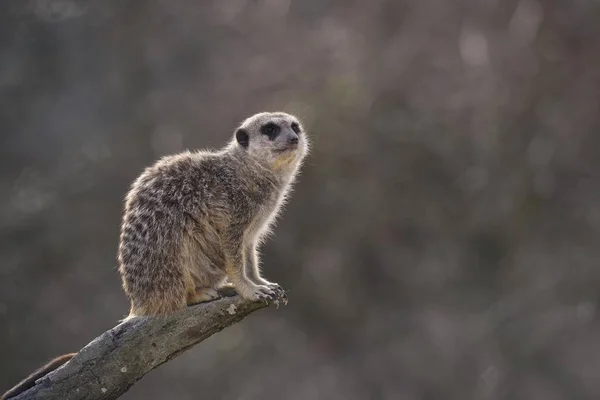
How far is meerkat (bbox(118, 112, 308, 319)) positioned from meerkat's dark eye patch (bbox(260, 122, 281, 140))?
3 cm

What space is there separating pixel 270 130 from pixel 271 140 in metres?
0.05

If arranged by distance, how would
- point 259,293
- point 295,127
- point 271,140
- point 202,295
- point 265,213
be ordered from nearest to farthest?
point 259,293, point 202,295, point 265,213, point 271,140, point 295,127

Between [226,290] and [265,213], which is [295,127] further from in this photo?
Result: [226,290]

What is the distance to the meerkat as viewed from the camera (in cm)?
319

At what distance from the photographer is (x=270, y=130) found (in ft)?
12.3

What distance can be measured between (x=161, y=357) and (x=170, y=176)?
73 cm

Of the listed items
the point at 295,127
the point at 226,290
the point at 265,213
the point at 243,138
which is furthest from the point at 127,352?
the point at 295,127

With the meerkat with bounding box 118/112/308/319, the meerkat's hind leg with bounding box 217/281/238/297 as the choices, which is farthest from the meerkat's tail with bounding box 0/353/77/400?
the meerkat's hind leg with bounding box 217/281/238/297

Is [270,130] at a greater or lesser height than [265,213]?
greater

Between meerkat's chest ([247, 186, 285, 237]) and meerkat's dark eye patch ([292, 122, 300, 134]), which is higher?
meerkat's dark eye patch ([292, 122, 300, 134])

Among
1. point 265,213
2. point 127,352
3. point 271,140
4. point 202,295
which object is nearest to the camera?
point 127,352

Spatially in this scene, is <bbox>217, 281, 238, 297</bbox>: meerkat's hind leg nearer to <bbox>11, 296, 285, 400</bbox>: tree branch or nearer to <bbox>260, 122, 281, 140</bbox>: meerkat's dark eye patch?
<bbox>11, 296, 285, 400</bbox>: tree branch

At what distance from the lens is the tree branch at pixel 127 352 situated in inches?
116

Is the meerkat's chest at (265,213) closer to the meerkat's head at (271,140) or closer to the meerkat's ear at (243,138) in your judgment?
the meerkat's head at (271,140)
